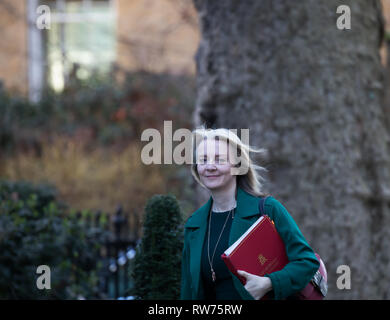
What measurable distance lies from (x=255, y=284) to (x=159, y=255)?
1.36 m

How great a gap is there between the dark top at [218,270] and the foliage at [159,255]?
2.93 feet

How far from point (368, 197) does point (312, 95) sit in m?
1.28

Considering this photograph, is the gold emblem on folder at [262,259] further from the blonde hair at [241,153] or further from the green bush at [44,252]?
the green bush at [44,252]

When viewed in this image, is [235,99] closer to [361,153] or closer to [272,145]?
[272,145]

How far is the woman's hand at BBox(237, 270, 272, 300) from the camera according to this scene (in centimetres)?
254

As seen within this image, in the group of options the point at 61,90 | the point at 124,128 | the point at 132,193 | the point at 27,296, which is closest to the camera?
the point at 27,296

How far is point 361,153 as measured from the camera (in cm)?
585

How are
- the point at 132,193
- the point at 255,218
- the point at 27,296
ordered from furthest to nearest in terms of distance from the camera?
the point at 132,193 → the point at 27,296 → the point at 255,218

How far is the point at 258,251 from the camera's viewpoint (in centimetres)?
261

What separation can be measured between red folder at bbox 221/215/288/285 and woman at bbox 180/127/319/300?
0.05m

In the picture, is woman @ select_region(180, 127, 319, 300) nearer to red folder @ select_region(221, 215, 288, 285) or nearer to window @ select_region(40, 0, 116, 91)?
red folder @ select_region(221, 215, 288, 285)

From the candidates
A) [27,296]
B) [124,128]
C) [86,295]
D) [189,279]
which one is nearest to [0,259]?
[27,296]

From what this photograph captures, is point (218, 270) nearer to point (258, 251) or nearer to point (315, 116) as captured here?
point (258, 251)
